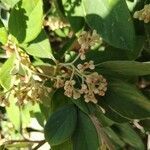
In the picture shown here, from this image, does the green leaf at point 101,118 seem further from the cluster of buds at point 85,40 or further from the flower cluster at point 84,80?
the cluster of buds at point 85,40

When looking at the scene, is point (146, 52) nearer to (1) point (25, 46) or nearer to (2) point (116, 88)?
(2) point (116, 88)

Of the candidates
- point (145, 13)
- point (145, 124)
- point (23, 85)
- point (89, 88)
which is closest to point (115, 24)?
point (145, 13)

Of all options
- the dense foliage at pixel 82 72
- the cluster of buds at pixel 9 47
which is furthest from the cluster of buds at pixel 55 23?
the cluster of buds at pixel 9 47

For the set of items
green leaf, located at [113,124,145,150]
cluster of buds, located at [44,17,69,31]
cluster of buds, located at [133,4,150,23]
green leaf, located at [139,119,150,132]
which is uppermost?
cluster of buds, located at [133,4,150,23]

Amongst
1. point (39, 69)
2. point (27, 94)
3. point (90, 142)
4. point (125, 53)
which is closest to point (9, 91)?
point (27, 94)

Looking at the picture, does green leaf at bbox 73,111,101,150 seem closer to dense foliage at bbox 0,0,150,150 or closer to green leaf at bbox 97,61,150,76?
dense foliage at bbox 0,0,150,150

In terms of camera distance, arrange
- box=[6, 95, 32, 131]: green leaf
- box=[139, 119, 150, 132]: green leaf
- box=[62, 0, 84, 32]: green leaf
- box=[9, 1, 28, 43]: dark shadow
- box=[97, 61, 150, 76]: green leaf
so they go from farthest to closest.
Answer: box=[6, 95, 32, 131]: green leaf
box=[139, 119, 150, 132]: green leaf
box=[62, 0, 84, 32]: green leaf
box=[9, 1, 28, 43]: dark shadow
box=[97, 61, 150, 76]: green leaf

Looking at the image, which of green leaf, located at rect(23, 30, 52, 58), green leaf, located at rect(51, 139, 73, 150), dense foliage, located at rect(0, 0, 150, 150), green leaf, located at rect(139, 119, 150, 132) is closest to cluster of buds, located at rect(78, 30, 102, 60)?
dense foliage, located at rect(0, 0, 150, 150)

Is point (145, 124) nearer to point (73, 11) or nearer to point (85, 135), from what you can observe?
point (85, 135)
